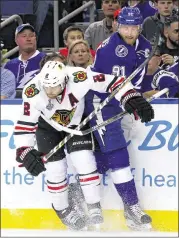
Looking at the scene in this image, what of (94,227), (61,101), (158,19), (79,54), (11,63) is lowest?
(94,227)

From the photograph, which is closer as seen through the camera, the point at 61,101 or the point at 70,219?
the point at 61,101

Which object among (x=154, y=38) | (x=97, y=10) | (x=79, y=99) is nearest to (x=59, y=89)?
(x=79, y=99)

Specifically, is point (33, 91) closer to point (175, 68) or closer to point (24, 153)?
point (24, 153)

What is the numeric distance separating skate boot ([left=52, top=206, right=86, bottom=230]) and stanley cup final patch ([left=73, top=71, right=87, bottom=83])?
0.78m

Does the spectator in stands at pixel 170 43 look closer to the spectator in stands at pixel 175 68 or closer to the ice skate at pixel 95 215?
the spectator in stands at pixel 175 68

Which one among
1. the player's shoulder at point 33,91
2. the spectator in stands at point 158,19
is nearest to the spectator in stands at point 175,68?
the spectator in stands at point 158,19

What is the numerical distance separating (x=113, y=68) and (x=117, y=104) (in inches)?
8.6

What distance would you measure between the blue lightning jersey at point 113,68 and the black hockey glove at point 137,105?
0.65ft

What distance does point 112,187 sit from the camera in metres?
4.25

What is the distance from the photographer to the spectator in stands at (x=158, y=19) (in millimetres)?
4520

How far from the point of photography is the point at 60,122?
399 centimetres

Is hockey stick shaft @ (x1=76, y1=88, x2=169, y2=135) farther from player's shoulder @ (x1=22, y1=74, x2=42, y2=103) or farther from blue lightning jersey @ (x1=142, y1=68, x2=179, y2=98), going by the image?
player's shoulder @ (x1=22, y1=74, x2=42, y2=103)

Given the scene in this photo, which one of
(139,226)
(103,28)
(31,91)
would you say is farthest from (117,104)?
(103,28)

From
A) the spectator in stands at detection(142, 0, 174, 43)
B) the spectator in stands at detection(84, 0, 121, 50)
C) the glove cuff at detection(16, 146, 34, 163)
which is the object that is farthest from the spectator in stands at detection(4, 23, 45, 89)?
the spectator in stands at detection(142, 0, 174, 43)
